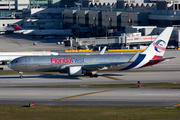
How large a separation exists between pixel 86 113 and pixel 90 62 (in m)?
21.7

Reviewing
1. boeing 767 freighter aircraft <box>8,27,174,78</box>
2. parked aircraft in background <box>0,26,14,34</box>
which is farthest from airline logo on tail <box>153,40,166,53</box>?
parked aircraft in background <box>0,26,14,34</box>

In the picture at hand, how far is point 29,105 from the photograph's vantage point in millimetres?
32906

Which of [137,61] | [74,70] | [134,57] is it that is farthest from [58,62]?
[137,61]

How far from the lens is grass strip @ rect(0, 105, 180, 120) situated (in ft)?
93.6

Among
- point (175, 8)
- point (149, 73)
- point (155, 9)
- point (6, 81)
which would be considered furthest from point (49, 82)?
point (155, 9)

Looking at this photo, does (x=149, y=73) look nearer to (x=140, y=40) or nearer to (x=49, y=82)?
(x=49, y=82)

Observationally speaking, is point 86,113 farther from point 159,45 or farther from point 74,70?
point 159,45

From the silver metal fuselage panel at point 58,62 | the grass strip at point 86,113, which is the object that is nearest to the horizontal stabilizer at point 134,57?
the silver metal fuselage panel at point 58,62

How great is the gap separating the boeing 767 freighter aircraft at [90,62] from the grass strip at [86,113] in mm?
17824

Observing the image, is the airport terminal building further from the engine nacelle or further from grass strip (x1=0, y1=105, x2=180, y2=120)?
grass strip (x1=0, y1=105, x2=180, y2=120)

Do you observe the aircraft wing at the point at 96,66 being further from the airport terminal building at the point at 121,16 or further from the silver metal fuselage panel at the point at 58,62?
the airport terminal building at the point at 121,16

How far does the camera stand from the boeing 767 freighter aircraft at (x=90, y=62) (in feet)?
165

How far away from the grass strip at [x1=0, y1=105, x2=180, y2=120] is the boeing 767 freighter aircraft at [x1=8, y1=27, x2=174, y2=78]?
58.5 ft

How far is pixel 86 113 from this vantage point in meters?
30.0
